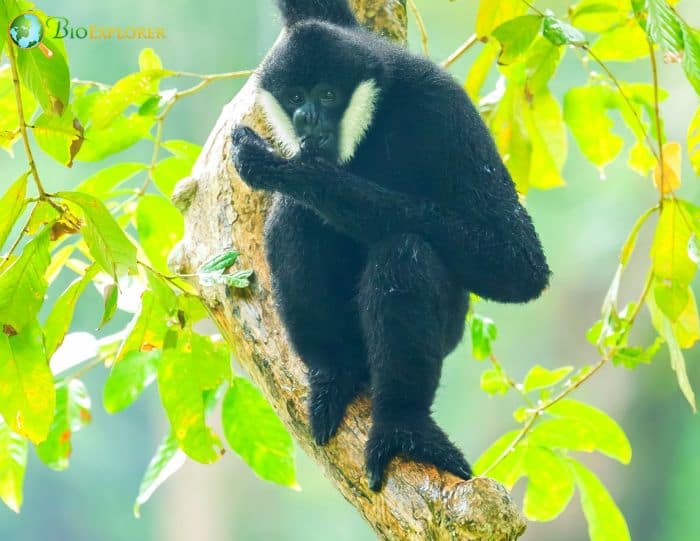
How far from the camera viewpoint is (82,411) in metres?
3.84

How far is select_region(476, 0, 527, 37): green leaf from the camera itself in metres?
3.19

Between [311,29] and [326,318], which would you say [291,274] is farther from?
[311,29]

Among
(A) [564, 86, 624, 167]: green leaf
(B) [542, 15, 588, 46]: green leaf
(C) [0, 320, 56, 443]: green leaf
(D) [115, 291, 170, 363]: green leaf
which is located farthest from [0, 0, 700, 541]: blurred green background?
(C) [0, 320, 56, 443]: green leaf

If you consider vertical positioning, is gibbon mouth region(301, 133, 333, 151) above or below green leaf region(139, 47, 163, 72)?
above

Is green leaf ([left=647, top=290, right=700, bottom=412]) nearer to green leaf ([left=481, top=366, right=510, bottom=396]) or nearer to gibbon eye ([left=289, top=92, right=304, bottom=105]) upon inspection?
green leaf ([left=481, top=366, right=510, bottom=396])

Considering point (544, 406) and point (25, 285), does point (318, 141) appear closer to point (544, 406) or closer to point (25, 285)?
point (25, 285)

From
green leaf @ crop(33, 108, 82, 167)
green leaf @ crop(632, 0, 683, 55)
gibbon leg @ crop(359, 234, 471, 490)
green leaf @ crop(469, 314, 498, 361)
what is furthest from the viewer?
green leaf @ crop(469, 314, 498, 361)

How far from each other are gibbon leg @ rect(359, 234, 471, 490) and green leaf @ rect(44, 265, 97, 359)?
0.97 metres

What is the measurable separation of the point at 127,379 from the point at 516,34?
2.22m

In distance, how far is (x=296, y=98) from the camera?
3258 mm

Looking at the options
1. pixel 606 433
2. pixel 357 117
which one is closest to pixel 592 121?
pixel 357 117

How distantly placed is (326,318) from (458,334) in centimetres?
60

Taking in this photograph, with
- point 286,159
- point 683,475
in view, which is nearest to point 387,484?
point 286,159

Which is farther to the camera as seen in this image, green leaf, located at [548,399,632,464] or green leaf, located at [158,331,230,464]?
green leaf, located at [548,399,632,464]
